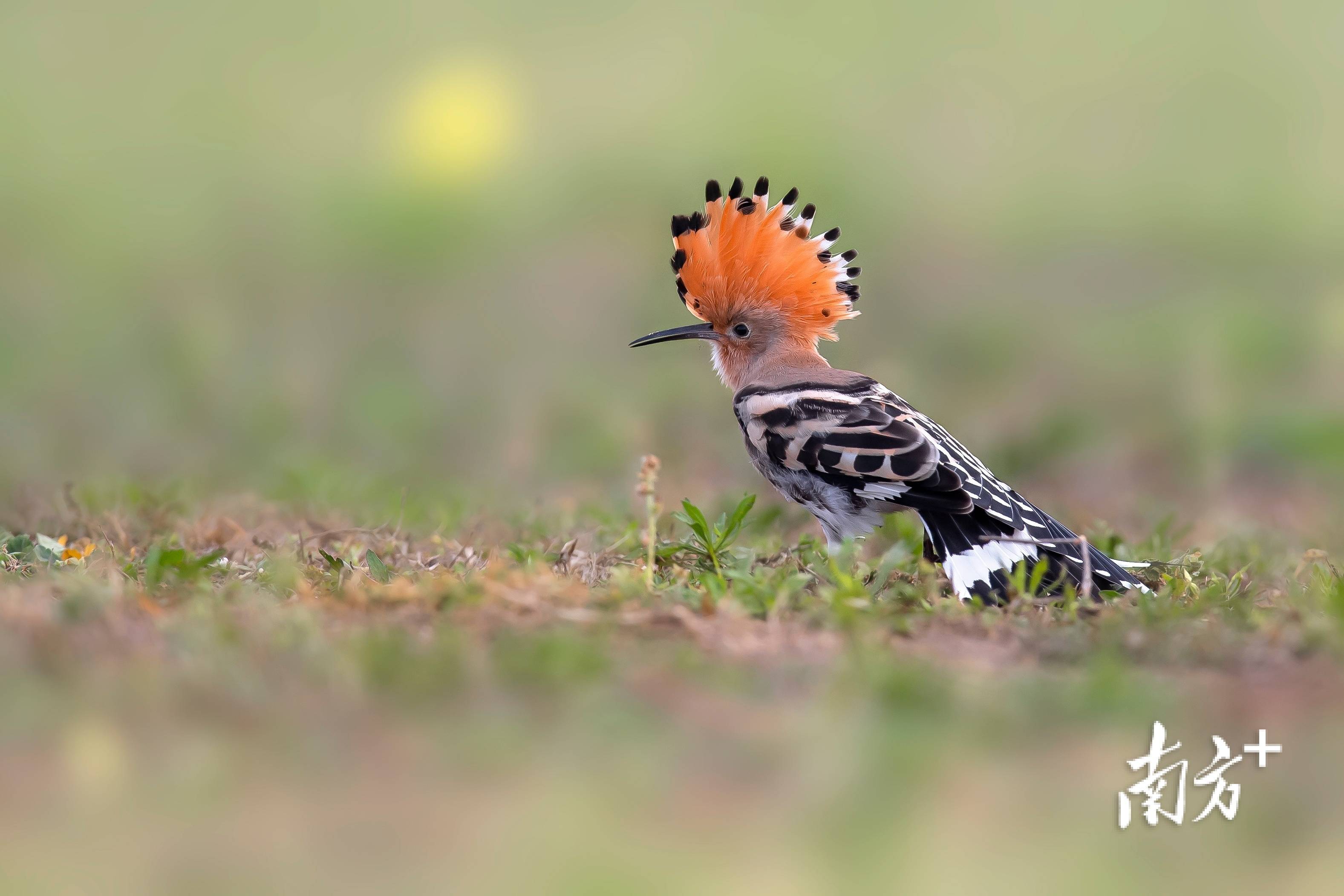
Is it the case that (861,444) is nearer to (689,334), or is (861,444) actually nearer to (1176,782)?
(689,334)

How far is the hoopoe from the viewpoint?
16.6ft

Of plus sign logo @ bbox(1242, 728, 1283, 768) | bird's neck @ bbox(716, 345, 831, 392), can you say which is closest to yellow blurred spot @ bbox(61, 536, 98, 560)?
bird's neck @ bbox(716, 345, 831, 392)

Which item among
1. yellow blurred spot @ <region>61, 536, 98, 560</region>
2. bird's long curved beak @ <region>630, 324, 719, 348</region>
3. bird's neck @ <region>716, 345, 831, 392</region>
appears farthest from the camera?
bird's long curved beak @ <region>630, 324, 719, 348</region>

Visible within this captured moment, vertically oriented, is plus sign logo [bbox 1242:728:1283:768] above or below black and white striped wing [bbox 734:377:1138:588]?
below

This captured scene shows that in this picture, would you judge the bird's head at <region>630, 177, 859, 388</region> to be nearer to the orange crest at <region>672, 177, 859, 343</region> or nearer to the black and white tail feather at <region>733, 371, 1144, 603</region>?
the orange crest at <region>672, 177, 859, 343</region>

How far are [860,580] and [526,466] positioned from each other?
14.6 feet

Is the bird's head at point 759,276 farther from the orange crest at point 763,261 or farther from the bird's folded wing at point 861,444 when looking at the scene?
the bird's folded wing at point 861,444

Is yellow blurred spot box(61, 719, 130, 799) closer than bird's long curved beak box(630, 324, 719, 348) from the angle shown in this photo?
Yes

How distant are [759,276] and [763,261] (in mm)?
65

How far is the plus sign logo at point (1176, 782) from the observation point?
3396 mm

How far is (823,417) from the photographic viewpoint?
5441 millimetres

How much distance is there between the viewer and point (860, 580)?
197 inches

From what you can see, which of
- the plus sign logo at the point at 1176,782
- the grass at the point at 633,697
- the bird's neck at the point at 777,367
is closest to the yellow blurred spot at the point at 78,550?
the grass at the point at 633,697

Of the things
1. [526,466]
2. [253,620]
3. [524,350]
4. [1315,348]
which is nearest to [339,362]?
[524,350]
